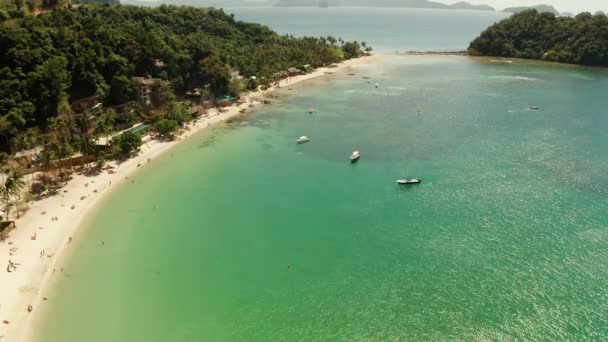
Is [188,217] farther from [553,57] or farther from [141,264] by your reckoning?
[553,57]

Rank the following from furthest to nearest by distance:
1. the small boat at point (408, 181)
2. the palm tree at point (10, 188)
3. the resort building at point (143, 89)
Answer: the resort building at point (143, 89)
the small boat at point (408, 181)
the palm tree at point (10, 188)

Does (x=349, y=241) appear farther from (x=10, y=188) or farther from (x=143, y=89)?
(x=143, y=89)

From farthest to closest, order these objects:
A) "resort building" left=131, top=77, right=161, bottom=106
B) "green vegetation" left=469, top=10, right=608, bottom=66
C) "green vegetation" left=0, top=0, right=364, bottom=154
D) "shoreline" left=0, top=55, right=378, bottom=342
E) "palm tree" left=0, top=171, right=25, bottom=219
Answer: "green vegetation" left=469, top=10, right=608, bottom=66 → "resort building" left=131, top=77, right=161, bottom=106 → "green vegetation" left=0, top=0, right=364, bottom=154 → "palm tree" left=0, top=171, right=25, bottom=219 → "shoreline" left=0, top=55, right=378, bottom=342

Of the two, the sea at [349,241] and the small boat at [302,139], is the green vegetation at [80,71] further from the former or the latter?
the small boat at [302,139]

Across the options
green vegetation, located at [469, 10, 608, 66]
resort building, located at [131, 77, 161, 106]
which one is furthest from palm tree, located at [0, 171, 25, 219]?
green vegetation, located at [469, 10, 608, 66]

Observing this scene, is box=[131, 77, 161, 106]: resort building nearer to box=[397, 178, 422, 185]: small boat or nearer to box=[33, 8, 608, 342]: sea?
box=[33, 8, 608, 342]: sea

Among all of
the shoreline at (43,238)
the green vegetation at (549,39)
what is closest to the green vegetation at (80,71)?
the shoreline at (43,238)

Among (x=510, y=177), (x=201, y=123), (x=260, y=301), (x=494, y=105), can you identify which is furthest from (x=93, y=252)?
(x=494, y=105)
